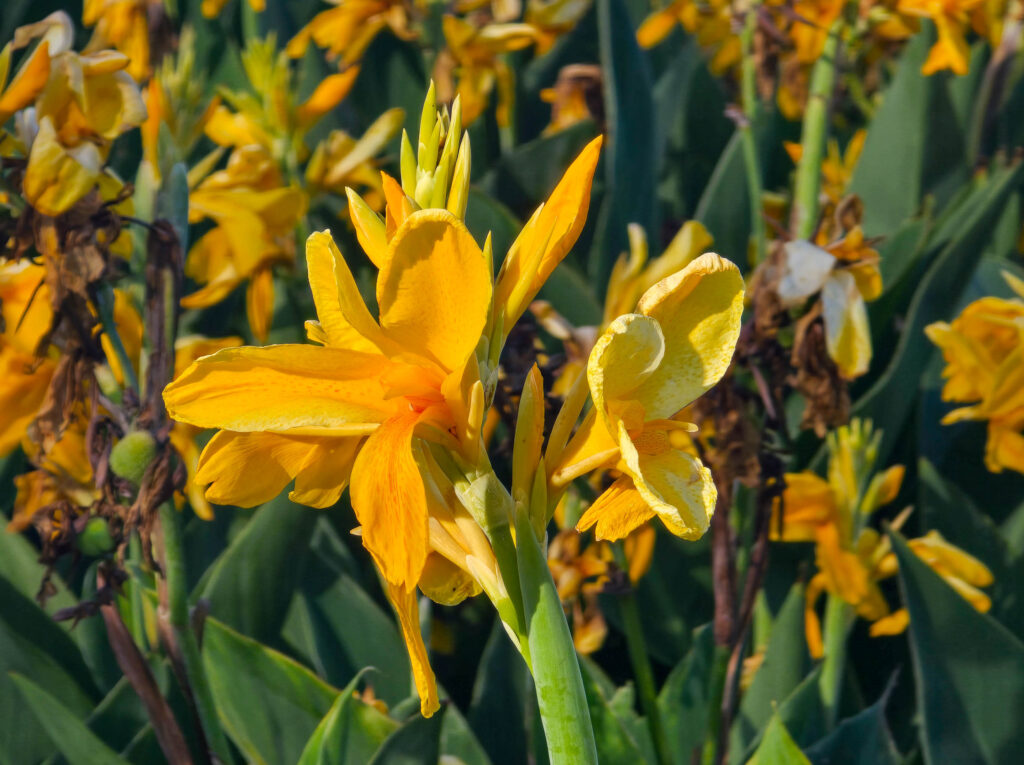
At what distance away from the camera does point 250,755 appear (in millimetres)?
908

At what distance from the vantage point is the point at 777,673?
108 cm

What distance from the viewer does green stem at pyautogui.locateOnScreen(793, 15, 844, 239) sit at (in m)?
1.19

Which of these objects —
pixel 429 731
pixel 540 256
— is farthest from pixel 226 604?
pixel 540 256

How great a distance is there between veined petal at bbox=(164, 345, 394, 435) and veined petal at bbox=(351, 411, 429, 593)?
0.02m

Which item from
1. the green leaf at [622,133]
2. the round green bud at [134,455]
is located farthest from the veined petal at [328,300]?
the green leaf at [622,133]

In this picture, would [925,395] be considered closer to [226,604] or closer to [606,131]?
[606,131]

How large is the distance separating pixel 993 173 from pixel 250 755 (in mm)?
1361

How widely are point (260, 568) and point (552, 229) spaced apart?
2.29 feet

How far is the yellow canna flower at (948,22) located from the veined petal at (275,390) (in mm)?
1047

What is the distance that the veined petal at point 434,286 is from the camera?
1.25ft

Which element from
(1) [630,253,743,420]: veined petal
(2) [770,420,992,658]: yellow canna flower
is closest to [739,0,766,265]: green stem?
(2) [770,420,992,658]: yellow canna flower

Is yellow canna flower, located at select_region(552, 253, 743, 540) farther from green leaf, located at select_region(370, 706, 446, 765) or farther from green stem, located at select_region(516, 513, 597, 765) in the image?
green leaf, located at select_region(370, 706, 446, 765)

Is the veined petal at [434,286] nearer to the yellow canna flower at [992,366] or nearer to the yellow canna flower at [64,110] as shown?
the yellow canna flower at [64,110]

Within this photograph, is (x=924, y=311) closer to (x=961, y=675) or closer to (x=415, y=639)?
(x=961, y=675)
